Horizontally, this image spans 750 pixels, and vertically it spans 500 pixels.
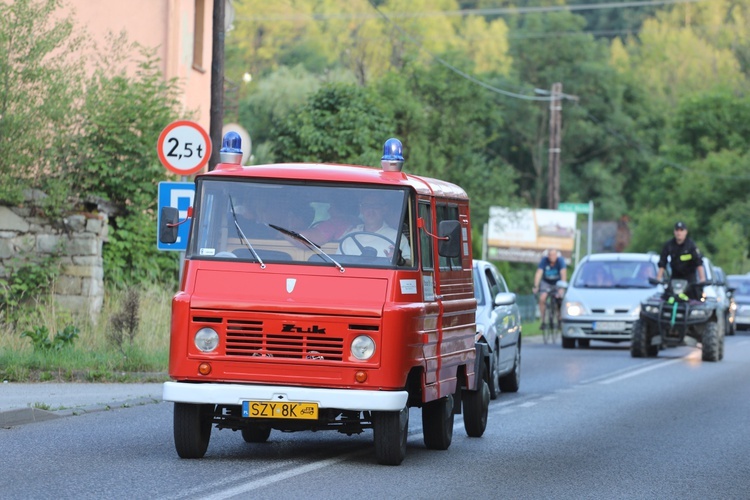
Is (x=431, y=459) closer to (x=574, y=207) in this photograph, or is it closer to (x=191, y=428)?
(x=191, y=428)

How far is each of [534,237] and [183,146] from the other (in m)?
30.2

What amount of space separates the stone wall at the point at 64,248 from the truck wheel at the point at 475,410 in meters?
9.83

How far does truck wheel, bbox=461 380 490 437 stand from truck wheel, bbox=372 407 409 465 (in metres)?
2.27

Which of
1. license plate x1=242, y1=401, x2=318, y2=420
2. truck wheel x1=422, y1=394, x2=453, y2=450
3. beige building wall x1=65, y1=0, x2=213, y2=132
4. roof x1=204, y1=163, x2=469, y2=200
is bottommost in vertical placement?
truck wheel x1=422, y1=394, x2=453, y2=450

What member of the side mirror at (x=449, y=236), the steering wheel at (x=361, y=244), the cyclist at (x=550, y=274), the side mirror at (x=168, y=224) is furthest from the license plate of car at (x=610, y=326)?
the side mirror at (x=168, y=224)

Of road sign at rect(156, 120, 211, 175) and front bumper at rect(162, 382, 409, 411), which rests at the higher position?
road sign at rect(156, 120, 211, 175)

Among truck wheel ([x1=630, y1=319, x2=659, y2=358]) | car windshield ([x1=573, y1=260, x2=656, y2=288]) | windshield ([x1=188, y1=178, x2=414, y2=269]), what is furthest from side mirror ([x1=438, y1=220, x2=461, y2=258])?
car windshield ([x1=573, y1=260, x2=656, y2=288])

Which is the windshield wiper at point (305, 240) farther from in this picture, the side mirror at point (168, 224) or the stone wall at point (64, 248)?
the stone wall at point (64, 248)

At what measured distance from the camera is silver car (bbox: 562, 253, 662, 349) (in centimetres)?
2873

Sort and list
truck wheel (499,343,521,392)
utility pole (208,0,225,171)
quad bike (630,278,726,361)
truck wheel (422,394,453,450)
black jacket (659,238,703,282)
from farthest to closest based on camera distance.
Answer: quad bike (630,278,726,361)
black jacket (659,238,703,282)
utility pole (208,0,225,171)
truck wheel (499,343,521,392)
truck wheel (422,394,453,450)

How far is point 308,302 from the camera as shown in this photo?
10.7 metres

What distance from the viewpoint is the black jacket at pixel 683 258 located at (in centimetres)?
2533

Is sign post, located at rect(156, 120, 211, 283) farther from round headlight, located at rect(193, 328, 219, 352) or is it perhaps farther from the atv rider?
the atv rider

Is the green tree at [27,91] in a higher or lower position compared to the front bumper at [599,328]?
higher
